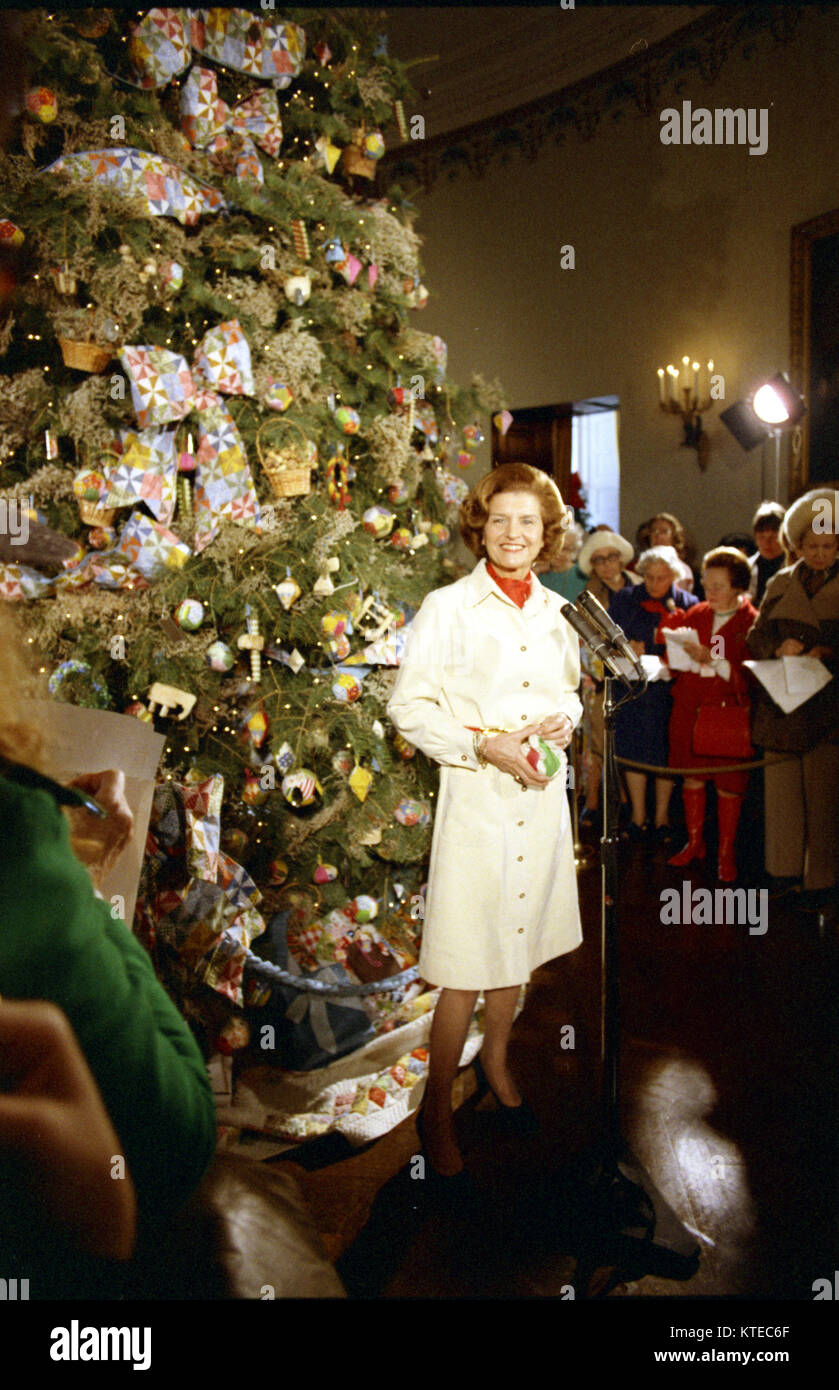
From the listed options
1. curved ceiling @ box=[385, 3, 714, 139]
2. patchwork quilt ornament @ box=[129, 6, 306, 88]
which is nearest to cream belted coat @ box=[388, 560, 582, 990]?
patchwork quilt ornament @ box=[129, 6, 306, 88]

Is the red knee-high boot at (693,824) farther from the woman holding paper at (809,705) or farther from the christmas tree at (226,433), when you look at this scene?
the christmas tree at (226,433)

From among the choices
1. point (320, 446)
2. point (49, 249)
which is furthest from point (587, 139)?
point (49, 249)

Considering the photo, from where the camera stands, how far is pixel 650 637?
5707 mm

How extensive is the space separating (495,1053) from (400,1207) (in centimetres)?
49

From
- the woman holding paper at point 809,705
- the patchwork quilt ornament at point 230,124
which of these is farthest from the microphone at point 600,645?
the woman holding paper at point 809,705

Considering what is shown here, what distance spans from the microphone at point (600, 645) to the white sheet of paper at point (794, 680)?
259cm

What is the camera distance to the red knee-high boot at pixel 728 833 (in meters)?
5.01

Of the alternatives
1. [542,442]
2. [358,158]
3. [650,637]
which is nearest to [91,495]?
[358,158]

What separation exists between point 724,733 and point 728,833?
1.75 feet

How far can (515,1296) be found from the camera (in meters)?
2.12

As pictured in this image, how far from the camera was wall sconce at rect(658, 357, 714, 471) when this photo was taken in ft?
24.1

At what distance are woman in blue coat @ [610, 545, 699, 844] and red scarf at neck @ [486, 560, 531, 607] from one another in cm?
337

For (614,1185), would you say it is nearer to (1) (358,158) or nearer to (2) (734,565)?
(2) (734,565)

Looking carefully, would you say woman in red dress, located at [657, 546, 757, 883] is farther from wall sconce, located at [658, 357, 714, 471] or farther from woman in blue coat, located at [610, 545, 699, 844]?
wall sconce, located at [658, 357, 714, 471]
